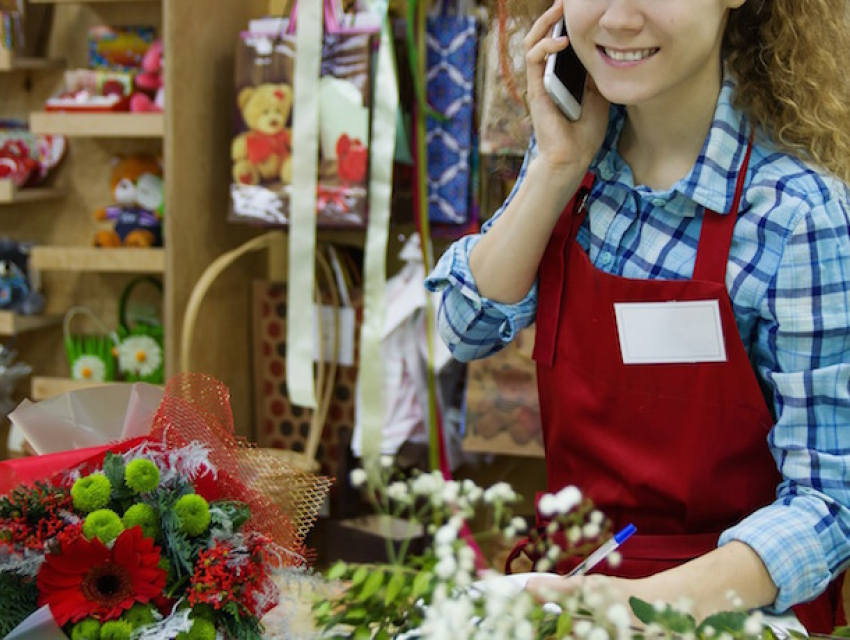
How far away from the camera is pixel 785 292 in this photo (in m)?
1.07

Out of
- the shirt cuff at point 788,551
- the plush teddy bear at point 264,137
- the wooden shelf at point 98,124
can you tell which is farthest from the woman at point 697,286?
the wooden shelf at point 98,124

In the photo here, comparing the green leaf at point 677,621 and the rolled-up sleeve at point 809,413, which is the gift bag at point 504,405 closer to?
the rolled-up sleeve at point 809,413

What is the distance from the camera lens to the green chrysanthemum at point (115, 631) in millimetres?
762

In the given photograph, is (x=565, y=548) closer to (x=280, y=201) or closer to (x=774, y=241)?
(x=774, y=241)

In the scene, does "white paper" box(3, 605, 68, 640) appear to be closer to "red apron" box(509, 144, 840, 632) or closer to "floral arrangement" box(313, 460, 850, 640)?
"floral arrangement" box(313, 460, 850, 640)

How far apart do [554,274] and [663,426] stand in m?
0.22

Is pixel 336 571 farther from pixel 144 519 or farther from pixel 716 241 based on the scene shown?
pixel 716 241

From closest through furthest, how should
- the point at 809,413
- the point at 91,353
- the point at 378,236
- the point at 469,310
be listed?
the point at 809,413 < the point at 469,310 < the point at 378,236 < the point at 91,353

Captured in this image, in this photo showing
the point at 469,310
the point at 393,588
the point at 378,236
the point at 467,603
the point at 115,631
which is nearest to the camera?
the point at 467,603

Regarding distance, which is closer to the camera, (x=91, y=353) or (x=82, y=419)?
(x=82, y=419)

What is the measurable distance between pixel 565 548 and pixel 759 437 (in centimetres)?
24

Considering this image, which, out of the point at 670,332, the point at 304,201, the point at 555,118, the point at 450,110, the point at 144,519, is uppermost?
the point at 450,110

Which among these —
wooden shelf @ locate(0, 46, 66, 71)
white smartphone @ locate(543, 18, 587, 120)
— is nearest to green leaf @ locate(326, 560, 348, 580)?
white smartphone @ locate(543, 18, 587, 120)

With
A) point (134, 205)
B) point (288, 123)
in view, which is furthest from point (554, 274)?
point (134, 205)
